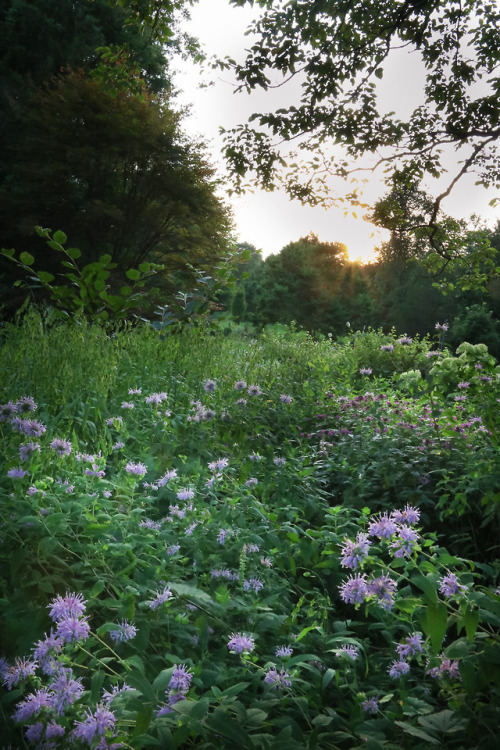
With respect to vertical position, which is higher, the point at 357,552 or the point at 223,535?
the point at 357,552

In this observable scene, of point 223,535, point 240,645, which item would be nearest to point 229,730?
point 240,645

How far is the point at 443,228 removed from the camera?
5262mm

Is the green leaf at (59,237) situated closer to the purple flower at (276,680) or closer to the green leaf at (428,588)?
the purple flower at (276,680)

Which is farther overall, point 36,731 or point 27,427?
point 27,427

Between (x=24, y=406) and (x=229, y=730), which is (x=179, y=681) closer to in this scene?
(x=229, y=730)

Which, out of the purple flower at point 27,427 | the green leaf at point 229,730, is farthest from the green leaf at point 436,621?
the purple flower at point 27,427

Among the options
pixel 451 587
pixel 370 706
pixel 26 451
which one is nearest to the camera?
pixel 451 587

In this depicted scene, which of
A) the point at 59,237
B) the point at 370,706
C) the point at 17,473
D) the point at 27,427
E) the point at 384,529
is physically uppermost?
the point at 59,237

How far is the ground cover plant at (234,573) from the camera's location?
1354 mm

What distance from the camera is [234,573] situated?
6.79 feet

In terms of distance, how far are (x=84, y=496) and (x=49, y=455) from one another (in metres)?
0.32

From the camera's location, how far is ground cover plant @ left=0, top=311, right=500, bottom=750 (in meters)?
1.35

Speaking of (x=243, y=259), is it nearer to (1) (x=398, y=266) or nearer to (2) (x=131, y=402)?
(2) (x=131, y=402)

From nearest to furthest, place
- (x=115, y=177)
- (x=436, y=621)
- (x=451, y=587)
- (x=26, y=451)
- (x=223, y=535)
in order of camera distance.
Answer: (x=436, y=621) → (x=451, y=587) → (x=26, y=451) → (x=223, y=535) → (x=115, y=177)
